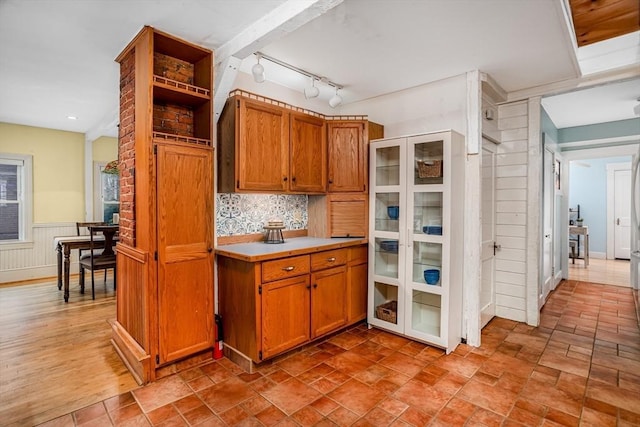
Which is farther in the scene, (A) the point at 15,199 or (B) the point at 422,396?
(A) the point at 15,199

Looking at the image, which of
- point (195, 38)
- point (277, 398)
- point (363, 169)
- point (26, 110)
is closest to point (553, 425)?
point (277, 398)

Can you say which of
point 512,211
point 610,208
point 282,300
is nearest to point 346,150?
point 282,300

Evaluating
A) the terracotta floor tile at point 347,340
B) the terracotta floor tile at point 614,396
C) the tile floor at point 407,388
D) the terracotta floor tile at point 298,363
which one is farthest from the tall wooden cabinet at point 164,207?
the terracotta floor tile at point 614,396

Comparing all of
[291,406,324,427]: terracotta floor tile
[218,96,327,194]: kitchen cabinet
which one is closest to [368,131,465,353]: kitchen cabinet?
[218,96,327,194]: kitchen cabinet

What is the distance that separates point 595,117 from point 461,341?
13.2ft

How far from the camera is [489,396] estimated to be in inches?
87.6

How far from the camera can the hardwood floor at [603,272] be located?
5.48 metres

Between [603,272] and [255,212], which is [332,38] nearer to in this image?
[255,212]

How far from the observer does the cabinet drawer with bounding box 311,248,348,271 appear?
2898 mm

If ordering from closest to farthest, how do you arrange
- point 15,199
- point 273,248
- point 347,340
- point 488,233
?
point 273,248 → point 347,340 → point 488,233 → point 15,199

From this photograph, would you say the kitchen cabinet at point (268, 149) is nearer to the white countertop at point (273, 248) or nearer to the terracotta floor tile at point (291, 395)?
the white countertop at point (273, 248)

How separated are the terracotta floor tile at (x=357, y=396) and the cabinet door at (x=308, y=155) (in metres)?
1.73

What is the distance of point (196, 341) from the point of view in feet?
8.53

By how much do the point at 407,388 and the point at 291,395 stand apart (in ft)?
2.67
